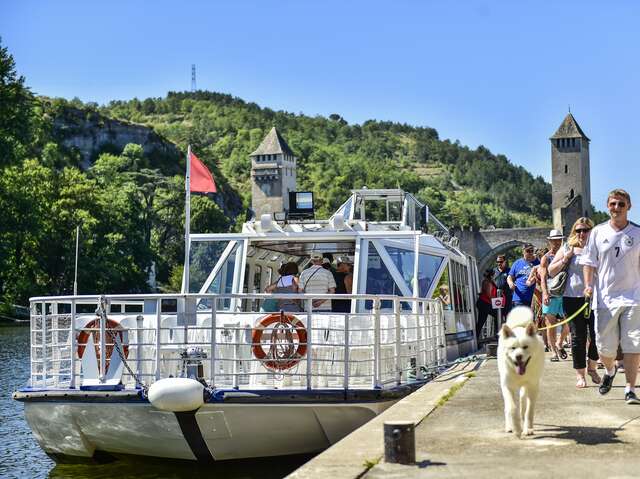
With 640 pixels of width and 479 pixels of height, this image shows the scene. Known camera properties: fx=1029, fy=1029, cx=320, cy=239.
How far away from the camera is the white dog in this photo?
279 inches

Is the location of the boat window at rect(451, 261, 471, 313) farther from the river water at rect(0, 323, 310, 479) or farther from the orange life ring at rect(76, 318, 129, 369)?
the orange life ring at rect(76, 318, 129, 369)

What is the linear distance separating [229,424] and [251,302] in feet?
12.1

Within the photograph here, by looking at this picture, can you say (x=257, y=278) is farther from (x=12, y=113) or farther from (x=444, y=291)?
(x=12, y=113)

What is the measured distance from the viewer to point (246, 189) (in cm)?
19738

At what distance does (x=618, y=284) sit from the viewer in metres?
8.91

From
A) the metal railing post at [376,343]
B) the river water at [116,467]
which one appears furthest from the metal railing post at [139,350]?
the metal railing post at [376,343]

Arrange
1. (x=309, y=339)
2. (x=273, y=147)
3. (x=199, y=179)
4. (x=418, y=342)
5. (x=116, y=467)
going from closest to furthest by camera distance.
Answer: (x=309, y=339), (x=116, y=467), (x=418, y=342), (x=199, y=179), (x=273, y=147)

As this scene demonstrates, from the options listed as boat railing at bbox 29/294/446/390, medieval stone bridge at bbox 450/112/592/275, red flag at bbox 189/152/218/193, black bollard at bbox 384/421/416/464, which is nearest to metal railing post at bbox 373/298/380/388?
boat railing at bbox 29/294/446/390

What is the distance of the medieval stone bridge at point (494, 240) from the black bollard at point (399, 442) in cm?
11566

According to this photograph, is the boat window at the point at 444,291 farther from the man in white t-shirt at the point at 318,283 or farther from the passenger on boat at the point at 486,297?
the passenger on boat at the point at 486,297

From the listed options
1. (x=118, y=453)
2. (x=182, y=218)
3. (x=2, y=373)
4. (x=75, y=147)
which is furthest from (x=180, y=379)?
(x=75, y=147)

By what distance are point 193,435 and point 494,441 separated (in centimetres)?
370

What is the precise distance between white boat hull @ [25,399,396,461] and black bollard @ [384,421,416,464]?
344 cm

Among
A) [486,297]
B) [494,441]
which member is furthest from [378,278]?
[486,297]
